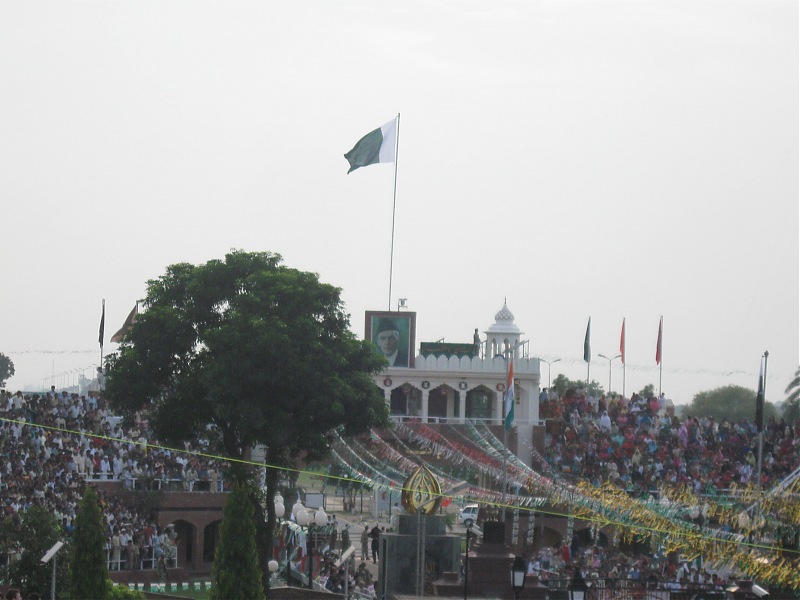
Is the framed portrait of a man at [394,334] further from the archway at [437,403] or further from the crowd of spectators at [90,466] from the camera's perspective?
the crowd of spectators at [90,466]

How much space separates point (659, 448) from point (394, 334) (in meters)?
14.5

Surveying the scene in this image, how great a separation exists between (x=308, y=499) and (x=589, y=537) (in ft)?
28.9

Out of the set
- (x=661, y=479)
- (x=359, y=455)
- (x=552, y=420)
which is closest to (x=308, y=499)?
(x=359, y=455)

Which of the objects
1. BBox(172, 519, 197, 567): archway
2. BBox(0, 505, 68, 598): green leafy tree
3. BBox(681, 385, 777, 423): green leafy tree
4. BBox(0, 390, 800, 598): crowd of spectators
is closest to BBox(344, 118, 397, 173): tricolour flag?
BBox(0, 390, 800, 598): crowd of spectators

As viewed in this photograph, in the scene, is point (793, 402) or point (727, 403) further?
point (727, 403)

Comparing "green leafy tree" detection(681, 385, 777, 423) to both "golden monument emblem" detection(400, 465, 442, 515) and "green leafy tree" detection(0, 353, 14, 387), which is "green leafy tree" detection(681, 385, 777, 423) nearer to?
"green leafy tree" detection(0, 353, 14, 387)

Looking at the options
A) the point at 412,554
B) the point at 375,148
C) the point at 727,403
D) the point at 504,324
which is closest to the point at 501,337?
the point at 504,324

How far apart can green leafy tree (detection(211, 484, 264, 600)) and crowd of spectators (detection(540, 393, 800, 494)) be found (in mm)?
19813

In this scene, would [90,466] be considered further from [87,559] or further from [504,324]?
[504,324]

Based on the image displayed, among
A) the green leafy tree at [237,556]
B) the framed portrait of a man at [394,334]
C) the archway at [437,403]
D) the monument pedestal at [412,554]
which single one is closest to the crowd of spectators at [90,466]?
the green leafy tree at [237,556]

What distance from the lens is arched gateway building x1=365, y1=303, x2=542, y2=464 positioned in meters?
56.6

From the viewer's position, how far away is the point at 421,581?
25109 mm

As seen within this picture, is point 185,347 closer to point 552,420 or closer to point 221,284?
point 221,284

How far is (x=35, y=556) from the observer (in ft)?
85.3
